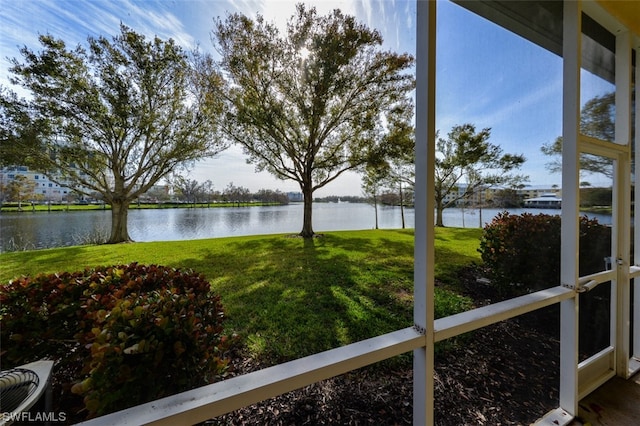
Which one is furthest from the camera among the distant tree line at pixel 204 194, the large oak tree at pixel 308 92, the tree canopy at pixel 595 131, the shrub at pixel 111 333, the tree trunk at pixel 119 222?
the tree canopy at pixel 595 131

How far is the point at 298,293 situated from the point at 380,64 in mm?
1800

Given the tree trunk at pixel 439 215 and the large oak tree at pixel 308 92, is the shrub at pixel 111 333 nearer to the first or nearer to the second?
the large oak tree at pixel 308 92

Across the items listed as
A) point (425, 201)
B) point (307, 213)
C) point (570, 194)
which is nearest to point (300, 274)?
point (307, 213)

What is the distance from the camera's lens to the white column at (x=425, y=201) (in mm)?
1070

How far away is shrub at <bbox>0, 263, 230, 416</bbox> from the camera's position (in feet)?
2.55

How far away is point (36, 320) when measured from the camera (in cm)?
83

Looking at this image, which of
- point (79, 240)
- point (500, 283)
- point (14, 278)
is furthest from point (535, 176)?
point (14, 278)

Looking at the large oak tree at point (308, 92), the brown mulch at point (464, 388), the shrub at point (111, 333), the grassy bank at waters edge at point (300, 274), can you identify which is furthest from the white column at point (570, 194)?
the shrub at point (111, 333)

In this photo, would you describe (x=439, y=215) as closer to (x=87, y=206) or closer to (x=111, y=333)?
(x=111, y=333)

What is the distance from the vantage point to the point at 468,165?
1876 millimetres

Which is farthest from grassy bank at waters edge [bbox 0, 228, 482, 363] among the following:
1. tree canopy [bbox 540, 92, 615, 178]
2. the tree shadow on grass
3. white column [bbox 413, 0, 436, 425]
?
tree canopy [bbox 540, 92, 615, 178]

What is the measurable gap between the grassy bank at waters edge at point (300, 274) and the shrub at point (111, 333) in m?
0.10

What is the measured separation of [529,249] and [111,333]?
2.80 m

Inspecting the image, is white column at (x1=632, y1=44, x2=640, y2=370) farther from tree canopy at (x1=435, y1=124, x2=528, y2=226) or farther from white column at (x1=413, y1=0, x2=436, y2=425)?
white column at (x1=413, y1=0, x2=436, y2=425)
